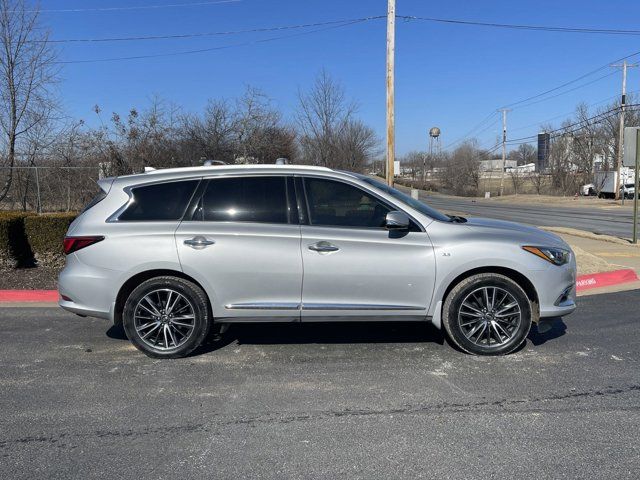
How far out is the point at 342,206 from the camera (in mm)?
4805

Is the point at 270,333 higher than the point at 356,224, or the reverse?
the point at 356,224

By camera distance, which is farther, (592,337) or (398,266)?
(592,337)

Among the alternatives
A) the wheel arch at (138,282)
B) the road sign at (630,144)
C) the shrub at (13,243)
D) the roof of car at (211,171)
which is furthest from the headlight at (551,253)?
the road sign at (630,144)

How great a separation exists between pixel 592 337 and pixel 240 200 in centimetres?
397

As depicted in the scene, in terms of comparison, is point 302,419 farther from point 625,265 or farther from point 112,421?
point 625,265

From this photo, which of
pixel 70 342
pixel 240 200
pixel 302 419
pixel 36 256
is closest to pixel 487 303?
pixel 302 419

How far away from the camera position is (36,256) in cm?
907

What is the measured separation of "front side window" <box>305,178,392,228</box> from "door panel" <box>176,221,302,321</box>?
29cm

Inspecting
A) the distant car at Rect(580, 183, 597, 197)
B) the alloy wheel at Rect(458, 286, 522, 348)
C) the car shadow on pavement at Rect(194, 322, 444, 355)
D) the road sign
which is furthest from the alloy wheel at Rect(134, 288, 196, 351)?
the distant car at Rect(580, 183, 597, 197)

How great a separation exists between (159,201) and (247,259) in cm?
107

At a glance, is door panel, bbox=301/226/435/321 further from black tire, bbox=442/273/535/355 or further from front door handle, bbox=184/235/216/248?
front door handle, bbox=184/235/216/248

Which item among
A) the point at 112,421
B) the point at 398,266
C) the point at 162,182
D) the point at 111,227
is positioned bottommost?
the point at 112,421

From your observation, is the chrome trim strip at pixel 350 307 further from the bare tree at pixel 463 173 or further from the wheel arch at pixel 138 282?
the bare tree at pixel 463 173

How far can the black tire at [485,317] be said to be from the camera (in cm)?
463
